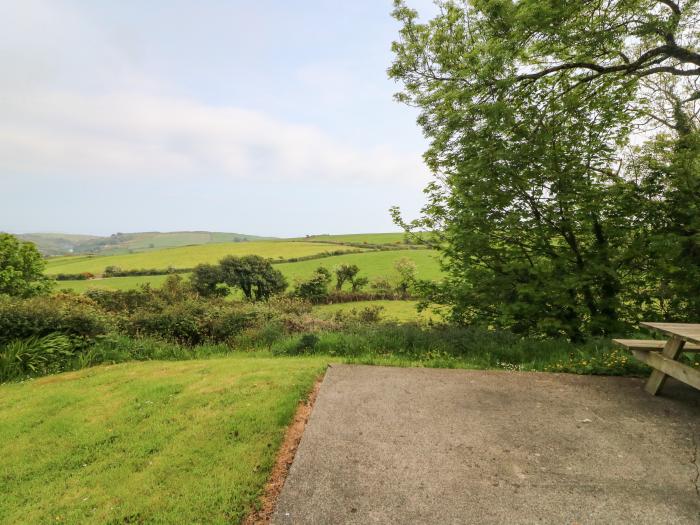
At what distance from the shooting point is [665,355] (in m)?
4.30

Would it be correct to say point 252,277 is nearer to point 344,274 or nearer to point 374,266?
point 344,274

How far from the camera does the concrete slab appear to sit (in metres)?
2.74

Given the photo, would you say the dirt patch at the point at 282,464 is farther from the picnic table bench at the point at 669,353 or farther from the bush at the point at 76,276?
the bush at the point at 76,276

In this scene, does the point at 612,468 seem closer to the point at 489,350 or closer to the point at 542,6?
the point at 489,350

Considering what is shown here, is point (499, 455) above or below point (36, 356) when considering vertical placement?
above

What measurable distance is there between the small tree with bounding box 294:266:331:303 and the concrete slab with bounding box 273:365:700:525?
71.0 feet

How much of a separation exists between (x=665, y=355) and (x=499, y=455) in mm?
2809

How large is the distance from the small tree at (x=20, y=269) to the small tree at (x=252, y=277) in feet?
33.7

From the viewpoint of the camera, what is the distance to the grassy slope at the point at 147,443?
3045 millimetres

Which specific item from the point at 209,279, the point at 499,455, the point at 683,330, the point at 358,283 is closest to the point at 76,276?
the point at 209,279

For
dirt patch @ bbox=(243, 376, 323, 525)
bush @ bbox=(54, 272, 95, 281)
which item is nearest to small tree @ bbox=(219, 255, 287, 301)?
dirt patch @ bbox=(243, 376, 323, 525)

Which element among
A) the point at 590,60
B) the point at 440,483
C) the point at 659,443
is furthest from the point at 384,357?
the point at 590,60

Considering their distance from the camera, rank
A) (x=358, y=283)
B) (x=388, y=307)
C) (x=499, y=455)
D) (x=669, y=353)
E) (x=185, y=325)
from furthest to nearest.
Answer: (x=358, y=283)
(x=388, y=307)
(x=185, y=325)
(x=669, y=353)
(x=499, y=455)

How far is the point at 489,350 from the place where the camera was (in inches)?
261
